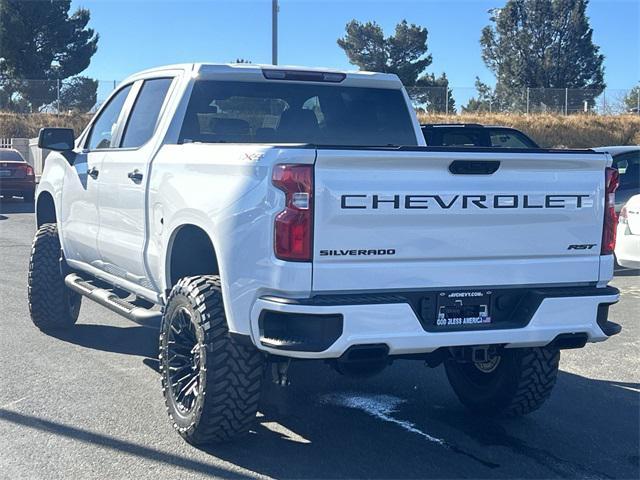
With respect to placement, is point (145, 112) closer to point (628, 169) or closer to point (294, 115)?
point (294, 115)

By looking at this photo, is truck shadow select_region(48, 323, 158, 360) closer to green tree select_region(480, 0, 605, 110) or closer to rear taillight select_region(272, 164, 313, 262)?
rear taillight select_region(272, 164, 313, 262)

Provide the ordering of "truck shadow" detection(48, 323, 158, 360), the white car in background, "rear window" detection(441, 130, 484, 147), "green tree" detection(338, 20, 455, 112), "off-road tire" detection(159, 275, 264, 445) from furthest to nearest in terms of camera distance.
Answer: "green tree" detection(338, 20, 455, 112) < "rear window" detection(441, 130, 484, 147) < the white car in background < "truck shadow" detection(48, 323, 158, 360) < "off-road tire" detection(159, 275, 264, 445)

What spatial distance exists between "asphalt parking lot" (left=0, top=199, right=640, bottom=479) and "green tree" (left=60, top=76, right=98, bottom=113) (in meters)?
34.0

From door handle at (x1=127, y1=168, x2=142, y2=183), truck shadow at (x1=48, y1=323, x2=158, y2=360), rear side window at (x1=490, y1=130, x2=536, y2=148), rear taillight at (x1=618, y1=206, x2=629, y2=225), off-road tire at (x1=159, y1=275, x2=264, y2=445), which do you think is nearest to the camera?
off-road tire at (x1=159, y1=275, x2=264, y2=445)

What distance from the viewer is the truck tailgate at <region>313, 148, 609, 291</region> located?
4035 mm

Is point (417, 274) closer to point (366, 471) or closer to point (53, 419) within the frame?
point (366, 471)

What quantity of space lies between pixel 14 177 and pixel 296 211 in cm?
1854

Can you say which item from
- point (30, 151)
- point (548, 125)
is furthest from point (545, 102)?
point (30, 151)

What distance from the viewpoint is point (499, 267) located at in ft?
14.4

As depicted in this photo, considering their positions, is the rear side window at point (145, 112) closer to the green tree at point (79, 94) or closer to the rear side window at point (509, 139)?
the rear side window at point (509, 139)

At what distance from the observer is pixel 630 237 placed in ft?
29.2

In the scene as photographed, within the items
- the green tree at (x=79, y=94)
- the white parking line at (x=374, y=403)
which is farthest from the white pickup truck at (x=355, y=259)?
the green tree at (x=79, y=94)

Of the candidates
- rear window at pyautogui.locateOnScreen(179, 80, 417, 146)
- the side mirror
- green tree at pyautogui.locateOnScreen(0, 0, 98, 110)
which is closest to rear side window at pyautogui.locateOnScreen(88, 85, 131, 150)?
the side mirror

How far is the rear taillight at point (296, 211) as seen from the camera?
3984mm
